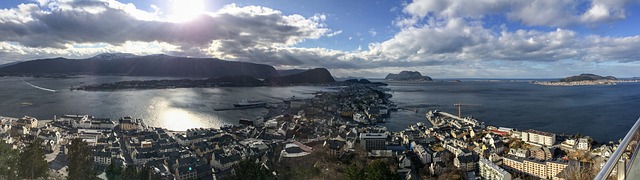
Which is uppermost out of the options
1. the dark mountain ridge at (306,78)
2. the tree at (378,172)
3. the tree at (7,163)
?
the dark mountain ridge at (306,78)

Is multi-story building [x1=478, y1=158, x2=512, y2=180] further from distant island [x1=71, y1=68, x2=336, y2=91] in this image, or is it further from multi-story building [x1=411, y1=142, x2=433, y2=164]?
distant island [x1=71, y1=68, x2=336, y2=91]

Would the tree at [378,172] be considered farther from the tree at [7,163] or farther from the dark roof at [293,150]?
the tree at [7,163]

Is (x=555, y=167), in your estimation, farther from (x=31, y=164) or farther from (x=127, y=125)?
(x=127, y=125)

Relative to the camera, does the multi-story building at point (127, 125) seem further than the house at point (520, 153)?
Yes

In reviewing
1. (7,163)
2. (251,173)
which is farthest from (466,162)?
(7,163)

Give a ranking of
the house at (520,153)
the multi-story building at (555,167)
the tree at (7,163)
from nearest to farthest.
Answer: the tree at (7,163) < the multi-story building at (555,167) < the house at (520,153)

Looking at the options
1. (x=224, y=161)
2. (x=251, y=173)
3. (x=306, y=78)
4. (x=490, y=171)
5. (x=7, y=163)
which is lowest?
(x=490, y=171)

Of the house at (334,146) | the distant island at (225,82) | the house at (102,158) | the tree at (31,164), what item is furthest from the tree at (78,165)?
the distant island at (225,82)

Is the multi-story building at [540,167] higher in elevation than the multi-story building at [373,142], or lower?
lower
